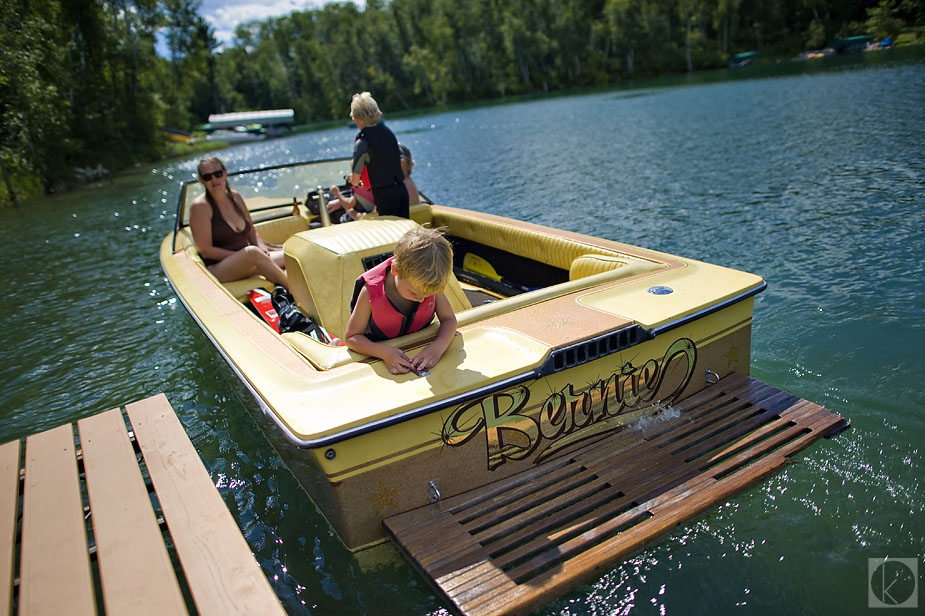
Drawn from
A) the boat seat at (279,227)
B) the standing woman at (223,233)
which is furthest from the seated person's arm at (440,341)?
the boat seat at (279,227)

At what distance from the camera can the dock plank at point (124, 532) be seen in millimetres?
2396

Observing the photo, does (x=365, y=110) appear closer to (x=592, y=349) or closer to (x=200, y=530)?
(x=592, y=349)

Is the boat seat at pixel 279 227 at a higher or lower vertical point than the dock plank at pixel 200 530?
higher

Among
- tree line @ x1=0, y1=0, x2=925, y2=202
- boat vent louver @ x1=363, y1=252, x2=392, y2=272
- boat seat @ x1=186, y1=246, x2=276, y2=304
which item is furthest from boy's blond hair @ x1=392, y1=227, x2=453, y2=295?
tree line @ x1=0, y1=0, x2=925, y2=202

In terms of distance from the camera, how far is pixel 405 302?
2.96 meters

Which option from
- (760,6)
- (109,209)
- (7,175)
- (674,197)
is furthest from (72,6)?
(760,6)

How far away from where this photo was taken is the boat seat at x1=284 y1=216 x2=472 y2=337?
3758 mm

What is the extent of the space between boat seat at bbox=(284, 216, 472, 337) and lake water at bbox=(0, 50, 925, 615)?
741mm

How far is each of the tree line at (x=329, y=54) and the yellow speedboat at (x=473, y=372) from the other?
69.3ft

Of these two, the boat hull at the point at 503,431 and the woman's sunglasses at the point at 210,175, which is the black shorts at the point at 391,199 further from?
the boat hull at the point at 503,431

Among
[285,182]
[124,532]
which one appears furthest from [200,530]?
[285,182]

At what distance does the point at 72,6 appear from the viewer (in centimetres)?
2659

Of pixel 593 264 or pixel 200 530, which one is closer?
pixel 200 530

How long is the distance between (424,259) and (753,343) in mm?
3156
